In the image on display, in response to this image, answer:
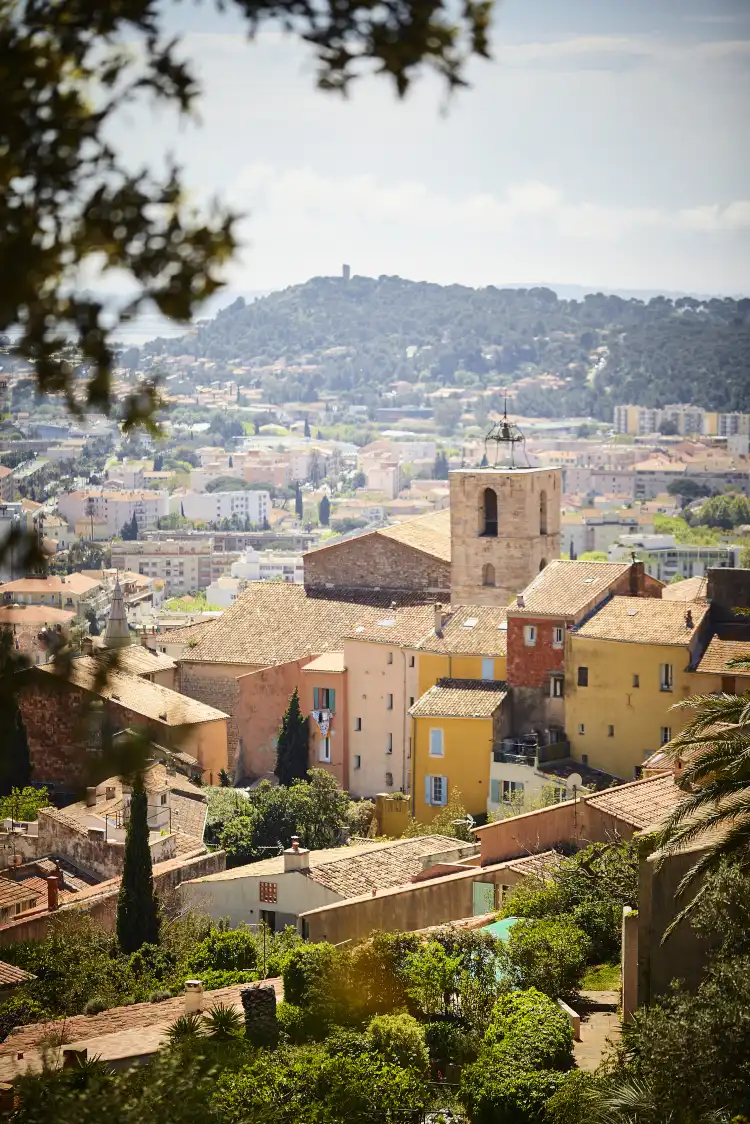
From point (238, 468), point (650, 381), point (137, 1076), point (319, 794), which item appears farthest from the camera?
point (650, 381)

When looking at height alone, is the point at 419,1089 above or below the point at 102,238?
below

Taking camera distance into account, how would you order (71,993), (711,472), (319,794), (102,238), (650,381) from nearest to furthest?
(102,238) → (71,993) → (319,794) → (711,472) → (650,381)

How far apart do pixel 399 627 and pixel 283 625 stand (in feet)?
13.0

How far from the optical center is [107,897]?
805 inches

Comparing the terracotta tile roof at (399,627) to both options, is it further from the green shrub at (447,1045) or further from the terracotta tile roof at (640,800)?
the green shrub at (447,1045)

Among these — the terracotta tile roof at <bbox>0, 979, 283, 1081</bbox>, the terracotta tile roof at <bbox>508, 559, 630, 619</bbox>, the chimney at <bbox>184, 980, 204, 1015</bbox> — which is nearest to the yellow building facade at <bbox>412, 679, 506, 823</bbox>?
the terracotta tile roof at <bbox>508, 559, 630, 619</bbox>

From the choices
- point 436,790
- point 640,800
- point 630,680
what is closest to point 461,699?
point 436,790

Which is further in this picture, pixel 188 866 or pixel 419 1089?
pixel 188 866

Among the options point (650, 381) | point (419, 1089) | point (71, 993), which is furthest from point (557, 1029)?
point (650, 381)

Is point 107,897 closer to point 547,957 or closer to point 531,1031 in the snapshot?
point 547,957

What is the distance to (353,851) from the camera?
68.4 ft

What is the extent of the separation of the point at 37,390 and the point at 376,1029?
874 centimetres

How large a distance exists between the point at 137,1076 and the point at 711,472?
5504 inches

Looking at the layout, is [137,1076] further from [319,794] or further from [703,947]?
[319,794]
